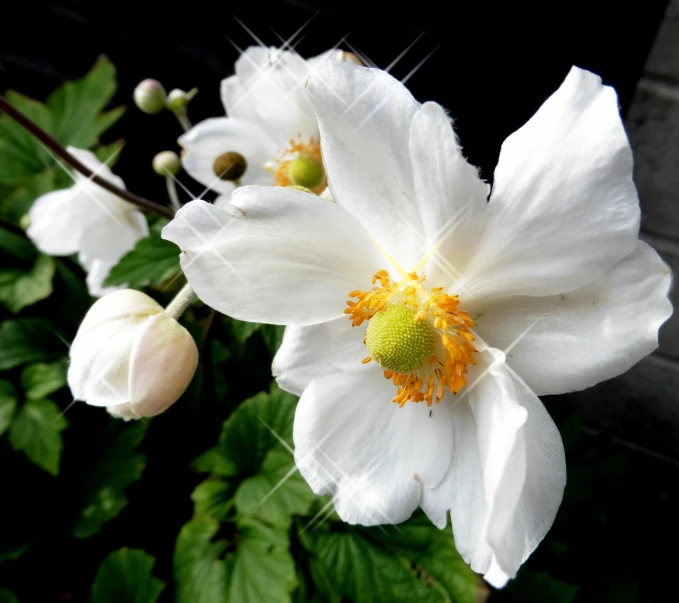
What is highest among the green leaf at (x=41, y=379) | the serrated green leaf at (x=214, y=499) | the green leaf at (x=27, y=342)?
the green leaf at (x=27, y=342)

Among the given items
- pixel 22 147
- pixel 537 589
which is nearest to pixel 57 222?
pixel 22 147

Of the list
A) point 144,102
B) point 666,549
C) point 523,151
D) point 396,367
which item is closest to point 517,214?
point 523,151

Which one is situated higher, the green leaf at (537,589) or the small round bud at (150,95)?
the small round bud at (150,95)

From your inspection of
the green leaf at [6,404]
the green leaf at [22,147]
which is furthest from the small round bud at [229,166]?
the green leaf at [22,147]

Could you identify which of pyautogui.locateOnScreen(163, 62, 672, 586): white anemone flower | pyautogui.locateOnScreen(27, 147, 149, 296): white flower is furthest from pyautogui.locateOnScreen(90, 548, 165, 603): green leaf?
pyautogui.locateOnScreen(163, 62, 672, 586): white anemone flower

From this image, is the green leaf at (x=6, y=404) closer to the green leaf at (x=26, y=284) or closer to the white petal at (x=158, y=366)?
the green leaf at (x=26, y=284)

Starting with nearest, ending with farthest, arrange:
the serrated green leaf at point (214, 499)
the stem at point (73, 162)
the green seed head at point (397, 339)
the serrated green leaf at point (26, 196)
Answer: the green seed head at point (397, 339) < the stem at point (73, 162) < the serrated green leaf at point (214, 499) < the serrated green leaf at point (26, 196)

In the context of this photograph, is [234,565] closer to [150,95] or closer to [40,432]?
[40,432]
